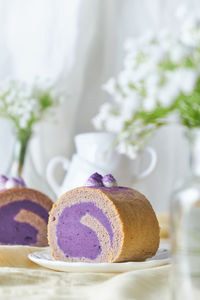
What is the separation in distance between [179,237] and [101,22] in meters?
1.96

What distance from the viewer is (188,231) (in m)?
0.65

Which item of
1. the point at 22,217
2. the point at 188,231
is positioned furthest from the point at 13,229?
the point at 188,231

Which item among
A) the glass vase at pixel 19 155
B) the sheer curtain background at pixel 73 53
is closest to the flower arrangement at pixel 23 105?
the glass vase at pixel 19 155

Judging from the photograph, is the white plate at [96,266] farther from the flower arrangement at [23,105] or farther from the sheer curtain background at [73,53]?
the sheer curtain background at [73,53]

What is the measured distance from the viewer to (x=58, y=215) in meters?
1.14

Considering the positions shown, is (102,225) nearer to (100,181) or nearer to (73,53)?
(100,181)

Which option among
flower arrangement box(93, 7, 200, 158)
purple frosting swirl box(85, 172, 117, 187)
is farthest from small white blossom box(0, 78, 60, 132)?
flower arrangement box(93, 7, 200, 158)

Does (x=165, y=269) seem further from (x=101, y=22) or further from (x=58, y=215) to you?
(x=101, y=22)

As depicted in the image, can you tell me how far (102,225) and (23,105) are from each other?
95cm

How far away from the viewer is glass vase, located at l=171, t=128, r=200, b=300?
632 mm

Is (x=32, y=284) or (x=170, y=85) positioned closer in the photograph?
(x=170, y=85)

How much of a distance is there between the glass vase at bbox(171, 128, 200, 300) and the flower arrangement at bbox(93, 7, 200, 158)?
50 mm

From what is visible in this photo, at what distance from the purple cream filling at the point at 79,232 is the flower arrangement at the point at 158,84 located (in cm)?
38

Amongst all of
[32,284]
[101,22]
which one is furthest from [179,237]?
[101,22]
